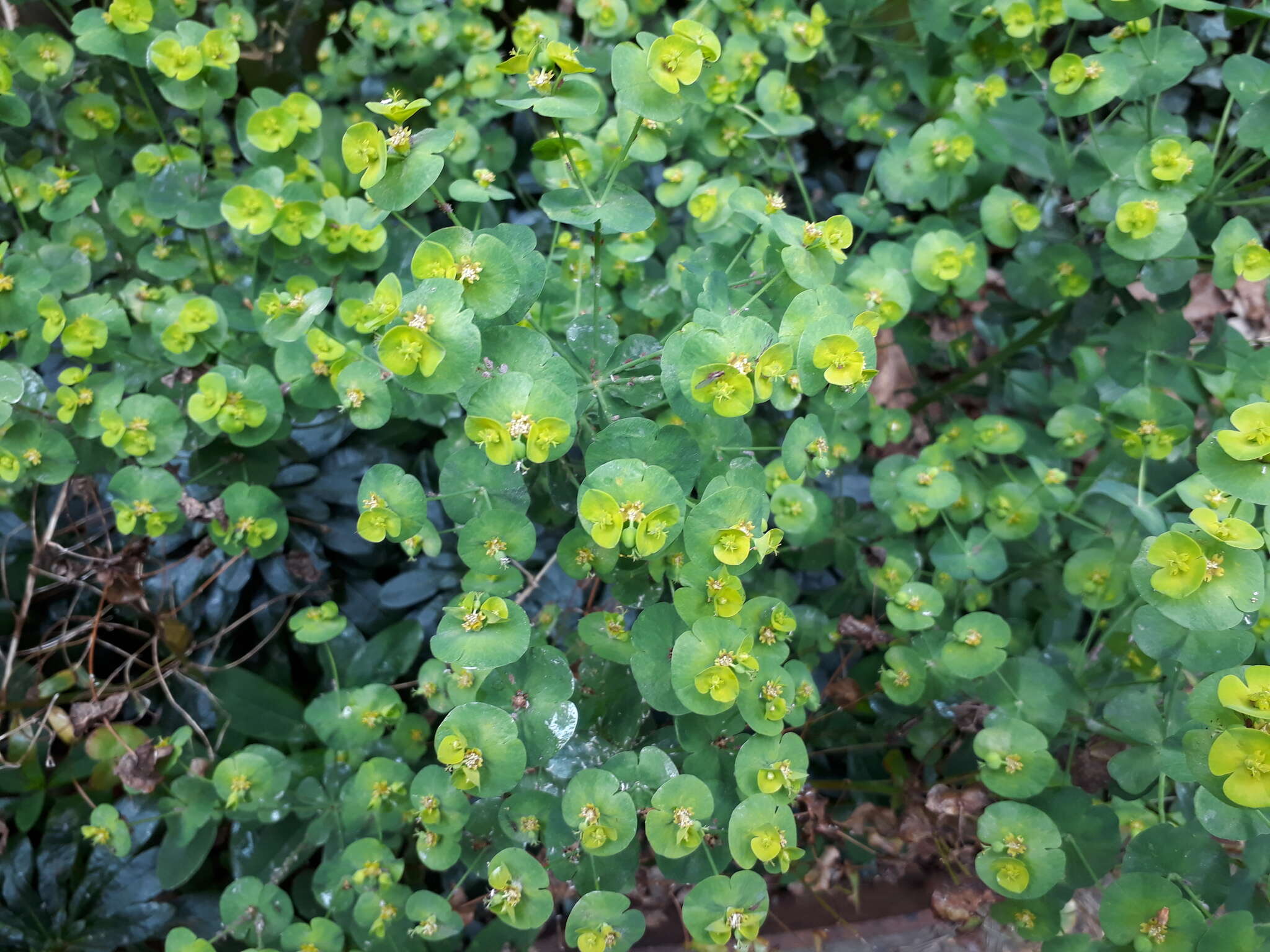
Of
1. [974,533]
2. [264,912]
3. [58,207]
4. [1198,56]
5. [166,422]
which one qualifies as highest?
[1198,56]

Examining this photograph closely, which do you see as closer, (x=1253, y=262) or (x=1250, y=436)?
(x=1250, y=436)

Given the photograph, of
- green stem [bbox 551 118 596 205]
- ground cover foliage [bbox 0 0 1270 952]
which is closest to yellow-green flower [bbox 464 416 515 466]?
ground cover foliage [bbox 0 0 1270 952]

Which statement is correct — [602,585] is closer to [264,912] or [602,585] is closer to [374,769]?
[374,769]

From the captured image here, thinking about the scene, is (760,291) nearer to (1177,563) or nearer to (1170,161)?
(1177,563)

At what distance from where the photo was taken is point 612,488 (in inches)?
40.4

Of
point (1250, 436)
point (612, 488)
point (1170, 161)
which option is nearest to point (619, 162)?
point (612, 488)

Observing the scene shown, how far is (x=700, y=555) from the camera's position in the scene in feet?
3.53

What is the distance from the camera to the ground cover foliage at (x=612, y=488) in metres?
1.10

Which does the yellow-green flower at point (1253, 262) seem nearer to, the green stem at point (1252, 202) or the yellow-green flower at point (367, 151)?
the green stem at point (1252, 202)

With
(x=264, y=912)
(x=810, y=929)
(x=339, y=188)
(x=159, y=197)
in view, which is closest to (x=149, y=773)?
(x=264, y=912)

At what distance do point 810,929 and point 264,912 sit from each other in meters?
1.12

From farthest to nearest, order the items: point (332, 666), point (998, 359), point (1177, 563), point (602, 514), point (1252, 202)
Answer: point (998, 359) → point (332, 666) → point (1252, 202) → point (1177, 563) → point (602, 514)

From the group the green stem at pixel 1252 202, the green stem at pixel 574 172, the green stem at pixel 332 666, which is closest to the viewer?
the green stem at pixel 574 172

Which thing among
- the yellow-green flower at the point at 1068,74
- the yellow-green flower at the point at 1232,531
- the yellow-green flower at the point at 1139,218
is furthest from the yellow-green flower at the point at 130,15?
the yellow-green flower at the point at 1232,531
